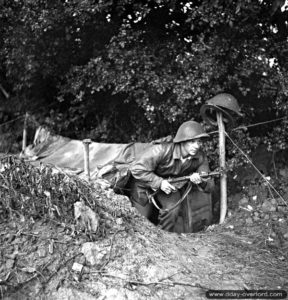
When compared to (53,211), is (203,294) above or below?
below

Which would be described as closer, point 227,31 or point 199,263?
point 199,263

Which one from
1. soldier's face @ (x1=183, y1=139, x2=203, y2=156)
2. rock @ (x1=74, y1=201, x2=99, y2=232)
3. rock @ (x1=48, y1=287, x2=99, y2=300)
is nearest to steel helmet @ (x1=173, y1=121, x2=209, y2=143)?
soldier's face @ (x1=183, y1=139, x2=203, y2=156)

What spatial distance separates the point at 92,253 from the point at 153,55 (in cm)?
344

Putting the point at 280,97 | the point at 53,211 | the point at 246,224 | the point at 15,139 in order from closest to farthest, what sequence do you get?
the point at 53,211 < the point at 246,224 < the point at 280,97 < the point at 15,139

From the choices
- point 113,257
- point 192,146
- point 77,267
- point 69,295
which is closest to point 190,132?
point 192,146

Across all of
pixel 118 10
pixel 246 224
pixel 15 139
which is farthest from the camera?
pixel 15 139

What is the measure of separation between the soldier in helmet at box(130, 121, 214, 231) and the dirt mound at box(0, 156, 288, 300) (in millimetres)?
757

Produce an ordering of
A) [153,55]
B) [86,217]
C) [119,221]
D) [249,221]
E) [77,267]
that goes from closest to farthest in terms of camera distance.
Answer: [77,267] → [86,217] → [119,221] → [249,221] → [153,55]

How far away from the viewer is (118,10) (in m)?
6.49

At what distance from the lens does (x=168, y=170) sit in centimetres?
579

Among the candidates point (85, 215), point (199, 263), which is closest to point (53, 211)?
point (85, 215)

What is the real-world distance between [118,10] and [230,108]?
250 centimetres

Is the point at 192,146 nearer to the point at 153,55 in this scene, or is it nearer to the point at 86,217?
the point at 153,55

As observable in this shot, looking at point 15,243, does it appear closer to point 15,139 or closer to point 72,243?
point 72,243
